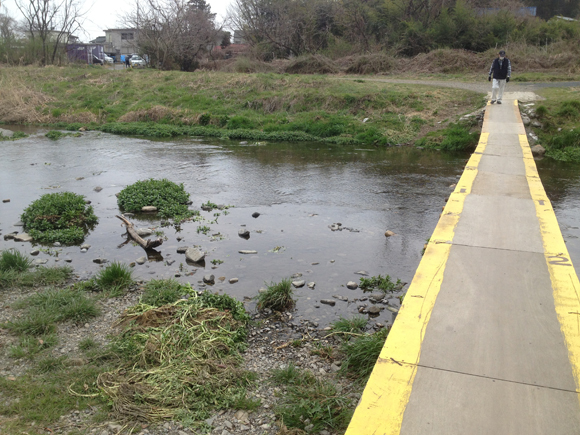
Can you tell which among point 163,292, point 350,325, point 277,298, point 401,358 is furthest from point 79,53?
point 401,358

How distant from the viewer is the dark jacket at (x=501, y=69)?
13.2 m

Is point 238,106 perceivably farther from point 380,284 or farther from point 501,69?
point 380,284

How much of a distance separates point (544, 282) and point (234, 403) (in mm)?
2633

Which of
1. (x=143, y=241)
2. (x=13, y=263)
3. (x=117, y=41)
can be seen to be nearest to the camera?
(x=13, y=263)

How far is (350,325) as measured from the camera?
4.61 metres

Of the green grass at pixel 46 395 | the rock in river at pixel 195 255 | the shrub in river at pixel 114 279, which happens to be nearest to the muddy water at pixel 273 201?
the rock in river at pixel 195 255

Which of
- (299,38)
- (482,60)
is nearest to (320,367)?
(482,60)

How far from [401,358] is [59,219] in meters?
6.29

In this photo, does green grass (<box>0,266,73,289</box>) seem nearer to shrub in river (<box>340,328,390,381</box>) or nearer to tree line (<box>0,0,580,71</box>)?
shrub in river (<box>340,328,390,381</box>)

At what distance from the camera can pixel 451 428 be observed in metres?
2.52

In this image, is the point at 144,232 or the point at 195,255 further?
the point at 144,232

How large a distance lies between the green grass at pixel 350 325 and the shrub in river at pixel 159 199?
13.9 feet

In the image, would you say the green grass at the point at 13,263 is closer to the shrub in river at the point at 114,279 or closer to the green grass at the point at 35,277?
the green grass at the point at 35,277

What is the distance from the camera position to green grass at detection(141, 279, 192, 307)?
16.6 feet
